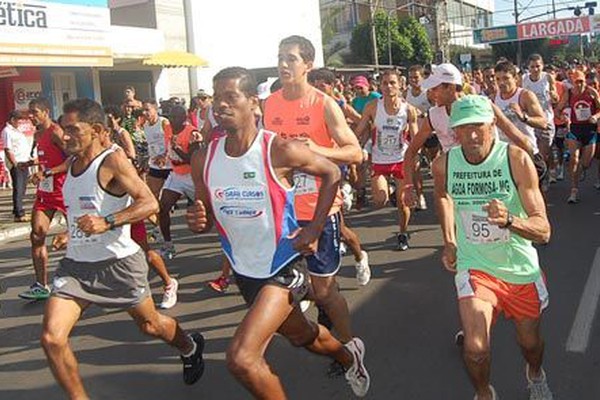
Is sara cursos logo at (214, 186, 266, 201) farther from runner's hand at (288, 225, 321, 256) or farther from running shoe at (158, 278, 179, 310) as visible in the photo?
running shoe at (158, 278, 179, 310)

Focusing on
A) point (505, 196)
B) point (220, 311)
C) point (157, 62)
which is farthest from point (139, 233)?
point (157, 62)

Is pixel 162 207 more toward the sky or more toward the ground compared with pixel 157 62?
more toward the ground

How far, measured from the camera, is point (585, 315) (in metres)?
5.42

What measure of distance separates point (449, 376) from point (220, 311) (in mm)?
2328

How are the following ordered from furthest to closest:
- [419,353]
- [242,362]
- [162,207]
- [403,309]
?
[162,207] < [403,309] < [419,353] < [242,362]

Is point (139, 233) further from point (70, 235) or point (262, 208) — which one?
point (262, 208)

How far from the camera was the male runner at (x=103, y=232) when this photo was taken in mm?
4230

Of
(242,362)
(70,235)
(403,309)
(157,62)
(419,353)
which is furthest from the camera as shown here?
(157,62)

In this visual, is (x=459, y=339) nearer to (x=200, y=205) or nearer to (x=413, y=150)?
(x=413, y=150)

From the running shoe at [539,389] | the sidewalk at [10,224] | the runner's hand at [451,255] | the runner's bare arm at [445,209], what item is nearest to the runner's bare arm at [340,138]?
the runner's bare arm at [445,209]

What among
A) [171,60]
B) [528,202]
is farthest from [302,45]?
[171,60]

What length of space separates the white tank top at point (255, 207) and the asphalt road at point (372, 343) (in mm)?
1107

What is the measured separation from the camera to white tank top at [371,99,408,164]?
8102 millimetres

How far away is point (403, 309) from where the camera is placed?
5879 mm
